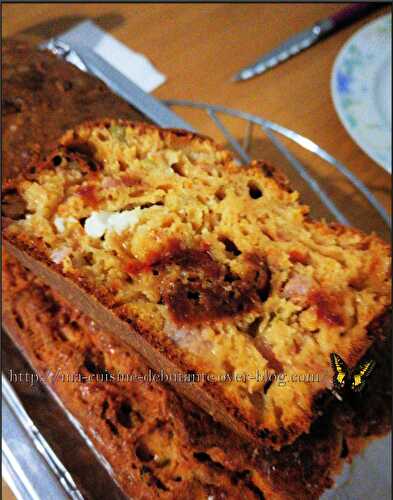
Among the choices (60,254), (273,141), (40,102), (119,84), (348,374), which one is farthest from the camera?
(273,141)

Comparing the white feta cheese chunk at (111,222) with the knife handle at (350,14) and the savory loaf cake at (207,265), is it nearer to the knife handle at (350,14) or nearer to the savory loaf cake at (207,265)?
the savory loaf cake at (207,265)

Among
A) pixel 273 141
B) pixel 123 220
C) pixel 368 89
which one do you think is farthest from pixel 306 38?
pixel 123 220

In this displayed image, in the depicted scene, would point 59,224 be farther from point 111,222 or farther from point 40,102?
point 40,102

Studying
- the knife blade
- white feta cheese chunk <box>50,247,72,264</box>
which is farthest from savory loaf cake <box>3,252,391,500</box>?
the knife blade

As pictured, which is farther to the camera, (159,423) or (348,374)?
(159,423)

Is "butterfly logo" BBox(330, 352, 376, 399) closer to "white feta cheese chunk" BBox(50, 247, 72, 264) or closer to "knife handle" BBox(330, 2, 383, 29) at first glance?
"white feta cheese chunk" BBox(50, 247, 72, 264)
